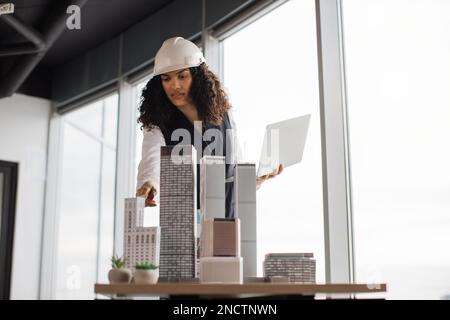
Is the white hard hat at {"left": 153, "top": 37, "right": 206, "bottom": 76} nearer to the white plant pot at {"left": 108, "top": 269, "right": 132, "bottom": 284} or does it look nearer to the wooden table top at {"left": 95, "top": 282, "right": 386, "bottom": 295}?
the white plant pot at {"left": 108, "top": 269, "right": 132, "bottom": 284}

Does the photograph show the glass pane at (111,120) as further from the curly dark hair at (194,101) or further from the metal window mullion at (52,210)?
the curly dark hair at (194,101)

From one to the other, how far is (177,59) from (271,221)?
153cm

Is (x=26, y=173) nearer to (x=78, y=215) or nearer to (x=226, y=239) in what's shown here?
(x=78, y=215)

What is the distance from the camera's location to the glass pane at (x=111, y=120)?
538 centimetres

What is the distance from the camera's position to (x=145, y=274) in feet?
4.45

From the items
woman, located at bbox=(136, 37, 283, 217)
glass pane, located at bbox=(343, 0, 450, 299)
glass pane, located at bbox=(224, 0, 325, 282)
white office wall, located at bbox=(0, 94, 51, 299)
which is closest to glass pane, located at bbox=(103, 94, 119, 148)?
white office wall, located at bbox=(0, 94, 51, 299)

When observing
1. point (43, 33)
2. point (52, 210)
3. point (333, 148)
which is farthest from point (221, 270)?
point (52, 210)

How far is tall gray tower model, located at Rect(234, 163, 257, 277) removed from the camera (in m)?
1.60

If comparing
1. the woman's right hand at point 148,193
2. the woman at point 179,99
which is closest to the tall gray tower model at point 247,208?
the woman's right hand at point 148,193

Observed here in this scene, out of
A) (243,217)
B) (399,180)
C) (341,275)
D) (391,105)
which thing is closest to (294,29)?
(391,105)

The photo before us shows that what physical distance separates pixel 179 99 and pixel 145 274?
3.10 feet

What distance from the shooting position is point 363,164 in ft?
9.78

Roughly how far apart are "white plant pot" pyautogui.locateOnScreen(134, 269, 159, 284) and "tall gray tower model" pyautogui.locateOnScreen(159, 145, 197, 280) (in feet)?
0.32

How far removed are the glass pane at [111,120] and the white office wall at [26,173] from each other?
2.99 ft
